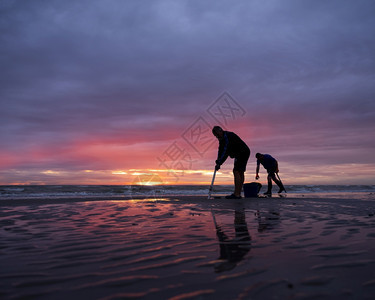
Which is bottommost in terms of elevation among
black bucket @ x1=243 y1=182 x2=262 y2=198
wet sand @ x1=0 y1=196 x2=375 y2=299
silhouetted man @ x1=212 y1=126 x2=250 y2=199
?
wet sand @ x1=0 y1=196 x2=375 y2=299

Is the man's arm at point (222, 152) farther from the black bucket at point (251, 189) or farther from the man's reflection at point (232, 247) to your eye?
the man's reflection at point (232, 247)

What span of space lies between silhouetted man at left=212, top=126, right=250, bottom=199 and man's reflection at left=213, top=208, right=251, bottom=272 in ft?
21.8

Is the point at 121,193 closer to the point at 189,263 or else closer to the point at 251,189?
the point at 251,189

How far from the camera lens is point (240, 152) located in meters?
10.8

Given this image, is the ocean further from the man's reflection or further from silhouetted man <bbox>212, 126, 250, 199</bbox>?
the man's reflection

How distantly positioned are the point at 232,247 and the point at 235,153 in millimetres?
8153

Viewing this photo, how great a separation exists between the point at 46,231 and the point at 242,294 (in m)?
3.28

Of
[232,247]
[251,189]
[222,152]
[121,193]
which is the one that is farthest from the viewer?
[121,193]

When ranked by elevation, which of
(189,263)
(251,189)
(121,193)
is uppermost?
(251,189)

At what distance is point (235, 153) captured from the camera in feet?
35.6

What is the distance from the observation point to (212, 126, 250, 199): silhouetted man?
420 inches

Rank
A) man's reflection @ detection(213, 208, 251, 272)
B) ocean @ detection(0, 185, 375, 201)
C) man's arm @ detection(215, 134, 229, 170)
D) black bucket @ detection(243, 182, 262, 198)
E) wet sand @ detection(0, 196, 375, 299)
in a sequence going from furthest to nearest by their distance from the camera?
ocean @ detection(0, 185, 375, 201), black bucket @ detection(243, 182, 262, 198), man's arm @ detection(215, 134, 229, 170), man's reflection @ detection(213, 208, 251, 272), wet sand @ detection(0, 196, 375, 299)

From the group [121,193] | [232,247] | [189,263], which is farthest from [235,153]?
[121,193]

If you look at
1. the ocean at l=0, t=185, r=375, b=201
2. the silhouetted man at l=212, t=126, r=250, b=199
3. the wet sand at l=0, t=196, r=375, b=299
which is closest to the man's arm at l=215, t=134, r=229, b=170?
the silhouetted man at l=212, t=126, r=250, b=199
